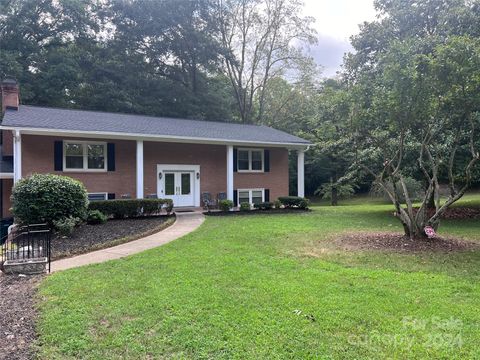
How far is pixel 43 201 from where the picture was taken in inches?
415

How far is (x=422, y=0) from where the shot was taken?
16.9m

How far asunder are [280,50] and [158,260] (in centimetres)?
2952

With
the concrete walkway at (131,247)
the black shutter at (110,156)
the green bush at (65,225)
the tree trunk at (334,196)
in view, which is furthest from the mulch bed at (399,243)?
the tree trunk at (334,196)

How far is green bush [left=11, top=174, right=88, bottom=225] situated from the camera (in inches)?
412

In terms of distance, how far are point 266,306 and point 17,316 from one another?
124 inches

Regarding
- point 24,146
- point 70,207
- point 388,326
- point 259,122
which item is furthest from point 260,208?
point 259,122

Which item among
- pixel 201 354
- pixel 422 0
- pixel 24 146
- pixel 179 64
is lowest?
pixel 201 354

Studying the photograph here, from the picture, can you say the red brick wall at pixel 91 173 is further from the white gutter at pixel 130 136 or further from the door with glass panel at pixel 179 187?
the door with glass panel at pixel 179 187

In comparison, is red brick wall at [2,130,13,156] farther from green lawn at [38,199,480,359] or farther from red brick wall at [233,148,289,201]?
green lawn at [38,199,480,359]

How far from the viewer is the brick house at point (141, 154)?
49.0 feet

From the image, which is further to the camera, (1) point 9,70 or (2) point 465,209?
(1) point 9,70

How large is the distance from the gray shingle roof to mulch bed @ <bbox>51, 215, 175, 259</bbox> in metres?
4.40

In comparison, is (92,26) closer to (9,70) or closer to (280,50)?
(9,70)

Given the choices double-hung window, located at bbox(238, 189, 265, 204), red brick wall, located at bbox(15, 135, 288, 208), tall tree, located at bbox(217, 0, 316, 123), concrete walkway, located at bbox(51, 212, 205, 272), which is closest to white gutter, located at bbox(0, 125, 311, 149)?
red brick wall, located at bbox(15, 135, 288, 208)
